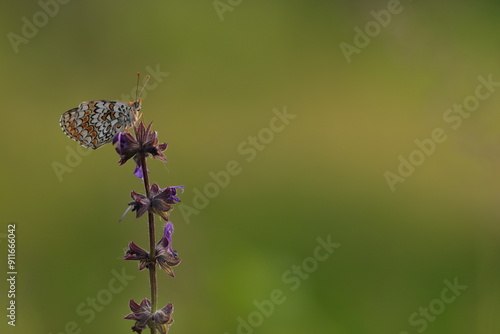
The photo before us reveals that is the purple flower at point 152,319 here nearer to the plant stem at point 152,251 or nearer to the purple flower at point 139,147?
the plant stem at point 152,251

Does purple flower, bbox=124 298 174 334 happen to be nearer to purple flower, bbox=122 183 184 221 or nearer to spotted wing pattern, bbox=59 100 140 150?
purple flower, bbox=122 183 184 221

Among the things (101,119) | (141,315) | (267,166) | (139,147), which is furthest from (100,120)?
(267,166)

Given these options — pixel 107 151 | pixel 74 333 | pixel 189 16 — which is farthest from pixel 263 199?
pixel 189 16

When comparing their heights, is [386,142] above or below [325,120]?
below

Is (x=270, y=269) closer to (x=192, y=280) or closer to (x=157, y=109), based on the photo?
(x=192, y=280)

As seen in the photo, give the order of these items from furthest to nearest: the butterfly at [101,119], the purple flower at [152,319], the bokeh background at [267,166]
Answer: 1. the bokeh background at [267,166]
2. the butterfly at [101,119]
3. the purple flower at [152,319]

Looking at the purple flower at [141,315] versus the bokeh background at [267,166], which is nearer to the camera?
the purple flower at [141,315]

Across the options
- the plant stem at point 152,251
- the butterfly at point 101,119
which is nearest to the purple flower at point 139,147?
the plant stem at point 152,251
